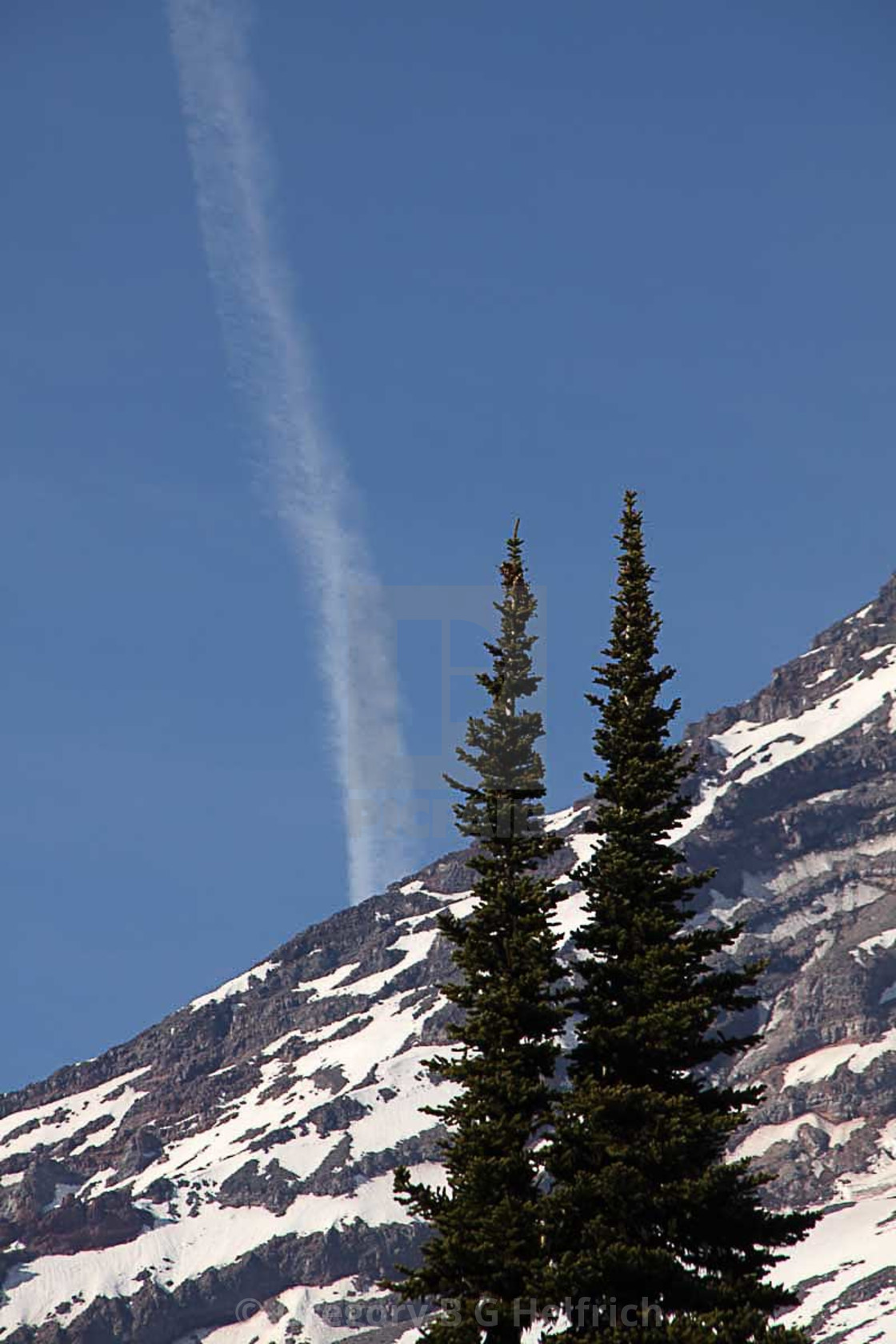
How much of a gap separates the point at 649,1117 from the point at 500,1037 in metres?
6.05

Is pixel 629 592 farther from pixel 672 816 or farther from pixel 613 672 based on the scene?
pixel 672 816

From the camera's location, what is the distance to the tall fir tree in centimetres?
5175

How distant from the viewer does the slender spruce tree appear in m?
53.9

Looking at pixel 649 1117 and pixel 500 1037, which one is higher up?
pixel 500 1037

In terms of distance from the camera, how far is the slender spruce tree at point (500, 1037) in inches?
2121

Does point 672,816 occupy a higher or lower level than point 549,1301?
higher

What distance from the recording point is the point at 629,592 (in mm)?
64438

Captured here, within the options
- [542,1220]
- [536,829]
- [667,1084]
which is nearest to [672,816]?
[536,829]

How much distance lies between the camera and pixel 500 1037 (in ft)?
191

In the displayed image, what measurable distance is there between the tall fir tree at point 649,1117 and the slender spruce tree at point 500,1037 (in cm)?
138

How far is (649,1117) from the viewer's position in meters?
54.8

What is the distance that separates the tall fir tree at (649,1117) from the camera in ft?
170

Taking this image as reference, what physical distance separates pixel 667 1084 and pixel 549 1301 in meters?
8.29

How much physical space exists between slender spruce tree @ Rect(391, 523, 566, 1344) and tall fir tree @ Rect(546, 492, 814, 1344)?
1376mm
